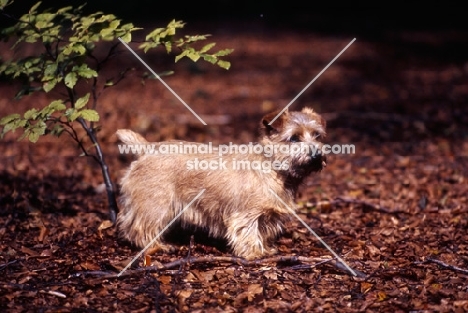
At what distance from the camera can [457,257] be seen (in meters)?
4.91

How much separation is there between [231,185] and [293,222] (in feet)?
3.61

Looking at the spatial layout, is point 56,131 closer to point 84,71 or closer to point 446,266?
point 84,71

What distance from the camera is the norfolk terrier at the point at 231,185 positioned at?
4.90 meters

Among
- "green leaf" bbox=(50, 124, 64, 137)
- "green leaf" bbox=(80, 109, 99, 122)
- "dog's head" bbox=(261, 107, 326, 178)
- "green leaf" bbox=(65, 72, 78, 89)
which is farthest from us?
"green leaf" bbox=(50, 124, 64, 137)

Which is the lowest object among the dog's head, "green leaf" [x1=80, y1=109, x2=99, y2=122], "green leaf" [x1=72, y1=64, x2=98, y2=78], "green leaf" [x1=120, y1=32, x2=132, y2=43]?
the dog's head

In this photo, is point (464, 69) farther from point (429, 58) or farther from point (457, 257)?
point (457, 257)

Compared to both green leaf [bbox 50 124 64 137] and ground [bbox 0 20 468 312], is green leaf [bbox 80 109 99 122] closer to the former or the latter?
green leaf [bbox 50 124 64 137]

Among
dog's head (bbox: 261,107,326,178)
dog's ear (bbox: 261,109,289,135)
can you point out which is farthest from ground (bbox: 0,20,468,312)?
dog's ear (bbox: 261,109,289,135)

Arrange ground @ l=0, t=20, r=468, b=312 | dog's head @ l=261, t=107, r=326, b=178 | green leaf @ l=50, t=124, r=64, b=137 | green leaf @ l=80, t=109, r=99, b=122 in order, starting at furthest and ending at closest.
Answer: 1. green leaf @ l=50, t=124, r=64, b=137
2. dog's head @ l=261, t=107, r=326, b=178
3. green leaf @ l=80, t=109, r=99, b=122
4. ground @ l=0, t=20, r=468, b=312

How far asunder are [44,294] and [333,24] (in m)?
21.1

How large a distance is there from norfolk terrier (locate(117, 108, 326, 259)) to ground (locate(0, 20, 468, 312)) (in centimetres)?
26

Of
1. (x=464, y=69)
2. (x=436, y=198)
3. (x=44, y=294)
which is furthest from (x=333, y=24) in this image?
(x=44, y=294)

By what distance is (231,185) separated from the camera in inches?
199

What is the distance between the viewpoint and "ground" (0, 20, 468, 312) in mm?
4148
